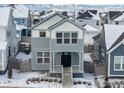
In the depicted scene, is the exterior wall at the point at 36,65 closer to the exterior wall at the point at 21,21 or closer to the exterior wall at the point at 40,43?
the exterior wall at the point at 40,43

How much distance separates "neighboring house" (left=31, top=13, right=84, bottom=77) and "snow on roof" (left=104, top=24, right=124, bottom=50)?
1.05ft

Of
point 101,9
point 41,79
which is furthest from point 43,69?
point 101,9

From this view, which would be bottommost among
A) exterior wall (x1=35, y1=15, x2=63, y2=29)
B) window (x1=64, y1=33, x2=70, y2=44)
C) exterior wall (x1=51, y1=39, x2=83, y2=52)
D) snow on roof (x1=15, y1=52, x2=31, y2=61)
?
snow on roof (x1=15, y1=52, x2=31, y2=61)

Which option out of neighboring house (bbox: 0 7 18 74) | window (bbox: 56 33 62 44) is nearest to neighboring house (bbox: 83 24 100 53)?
window (bbox: 56 33 62 44)

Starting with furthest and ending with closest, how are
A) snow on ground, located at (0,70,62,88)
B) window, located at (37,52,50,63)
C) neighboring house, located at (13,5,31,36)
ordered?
window, located at (37,52,50,63) → neighboring house, located at (13,5,31,36) → snow on ground, located at (0,70,62,88)

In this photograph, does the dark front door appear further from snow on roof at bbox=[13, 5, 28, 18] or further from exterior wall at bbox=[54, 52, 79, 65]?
snow on roof at bbox=[13, 5, 28, 18]

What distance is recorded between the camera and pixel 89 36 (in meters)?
6.91

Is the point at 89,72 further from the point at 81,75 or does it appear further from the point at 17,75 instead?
the point at 17,75

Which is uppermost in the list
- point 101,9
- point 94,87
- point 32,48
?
point 101,9

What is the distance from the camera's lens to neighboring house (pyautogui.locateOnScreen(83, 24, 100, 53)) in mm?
6875

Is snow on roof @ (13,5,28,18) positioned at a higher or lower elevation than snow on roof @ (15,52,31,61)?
higher

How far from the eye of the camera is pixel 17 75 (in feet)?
22.5

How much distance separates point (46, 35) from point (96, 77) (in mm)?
843
